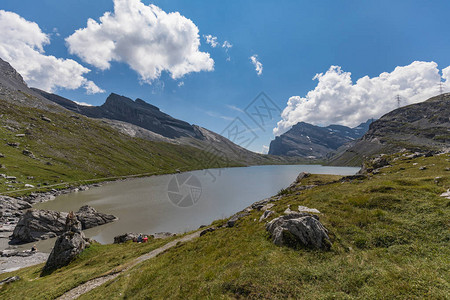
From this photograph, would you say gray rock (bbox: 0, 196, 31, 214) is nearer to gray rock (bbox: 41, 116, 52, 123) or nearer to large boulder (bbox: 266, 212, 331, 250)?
large boulder (bbox: 266, 212, 331, 250)

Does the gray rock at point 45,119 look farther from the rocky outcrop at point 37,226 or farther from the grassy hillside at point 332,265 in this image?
the grassy hillside at point 332,265

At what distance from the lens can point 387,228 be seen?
50.7ft

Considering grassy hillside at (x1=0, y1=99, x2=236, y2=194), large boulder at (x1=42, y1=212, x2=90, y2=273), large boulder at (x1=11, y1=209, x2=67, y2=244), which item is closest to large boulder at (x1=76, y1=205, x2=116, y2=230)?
large boulder at (x1=11, y1=209, x2=67, y2=244)

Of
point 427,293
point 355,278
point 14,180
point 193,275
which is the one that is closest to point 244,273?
point 193,275

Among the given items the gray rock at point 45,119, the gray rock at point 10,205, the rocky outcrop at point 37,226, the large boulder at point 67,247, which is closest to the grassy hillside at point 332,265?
the large boulder at point 67,247

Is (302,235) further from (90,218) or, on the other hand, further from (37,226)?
(90,218)

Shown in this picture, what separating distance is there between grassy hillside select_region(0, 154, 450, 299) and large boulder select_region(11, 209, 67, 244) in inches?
944

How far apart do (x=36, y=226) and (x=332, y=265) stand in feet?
193

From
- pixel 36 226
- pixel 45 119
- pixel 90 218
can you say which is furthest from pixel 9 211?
pixel 45 119

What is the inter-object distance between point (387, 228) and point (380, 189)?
39.1 ft

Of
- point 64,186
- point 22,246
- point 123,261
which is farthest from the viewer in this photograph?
point 64,186

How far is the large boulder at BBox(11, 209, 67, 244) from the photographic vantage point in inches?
1575

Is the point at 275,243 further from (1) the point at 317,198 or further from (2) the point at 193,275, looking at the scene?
(1) the point at 317,198

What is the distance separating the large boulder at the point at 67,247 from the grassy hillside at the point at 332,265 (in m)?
2.89
